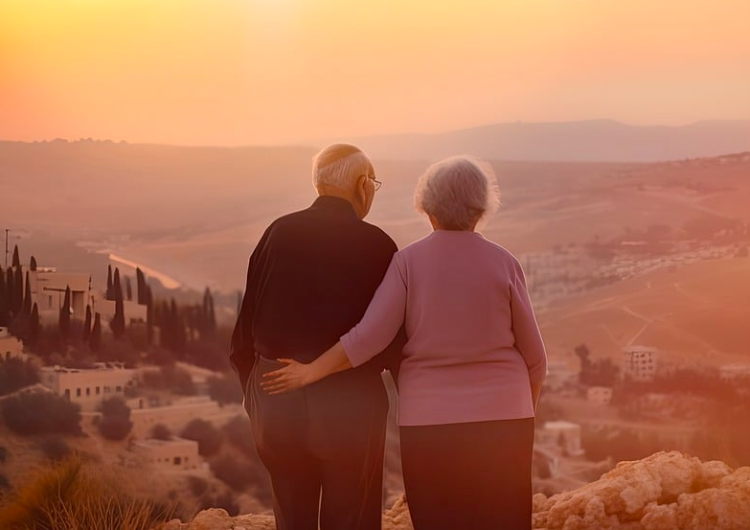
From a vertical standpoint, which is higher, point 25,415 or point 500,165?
point 500,165

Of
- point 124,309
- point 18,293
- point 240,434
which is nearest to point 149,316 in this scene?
point 124,309

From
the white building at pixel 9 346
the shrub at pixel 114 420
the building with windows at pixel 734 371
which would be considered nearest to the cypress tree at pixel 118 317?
the shrub at pixel 114 420

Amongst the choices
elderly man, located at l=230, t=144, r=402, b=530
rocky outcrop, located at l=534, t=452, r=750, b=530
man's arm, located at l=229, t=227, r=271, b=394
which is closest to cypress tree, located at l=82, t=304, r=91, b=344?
rocky outcrop, located at l=534, t=452, r=750, b=530

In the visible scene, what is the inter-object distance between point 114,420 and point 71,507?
5.13m

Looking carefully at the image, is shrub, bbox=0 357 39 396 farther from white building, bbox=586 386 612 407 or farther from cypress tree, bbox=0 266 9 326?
white building, bbox=586 386 612 407

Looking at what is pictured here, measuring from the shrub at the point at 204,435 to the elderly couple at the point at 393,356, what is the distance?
8130mm

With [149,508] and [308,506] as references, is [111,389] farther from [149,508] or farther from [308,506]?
[308,506]

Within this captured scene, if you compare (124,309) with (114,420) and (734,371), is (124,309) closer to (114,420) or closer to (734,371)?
(114,420)

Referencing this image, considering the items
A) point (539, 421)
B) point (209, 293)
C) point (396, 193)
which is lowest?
point (539, 421)

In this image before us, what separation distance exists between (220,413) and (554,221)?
4020 millimetres

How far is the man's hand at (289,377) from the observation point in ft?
10.1

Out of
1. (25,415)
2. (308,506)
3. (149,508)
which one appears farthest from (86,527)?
(25,415)

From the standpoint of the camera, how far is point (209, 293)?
11594 mm

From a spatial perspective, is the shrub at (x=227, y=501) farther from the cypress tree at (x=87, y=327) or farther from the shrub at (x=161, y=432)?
the cypress tree at (x=87, y=327)
